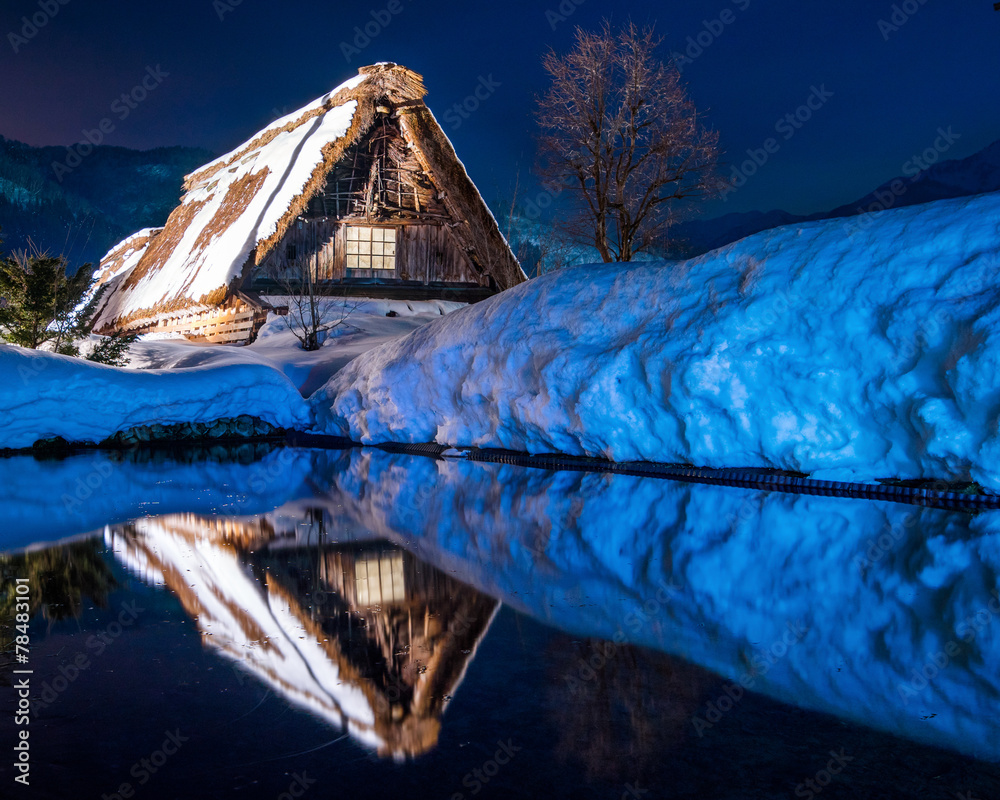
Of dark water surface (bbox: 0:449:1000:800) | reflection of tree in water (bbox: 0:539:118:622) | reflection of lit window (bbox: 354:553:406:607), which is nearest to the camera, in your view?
dark water surface (bbox: 0:449:1000:800)

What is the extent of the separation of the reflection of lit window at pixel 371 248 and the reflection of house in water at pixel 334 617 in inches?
581

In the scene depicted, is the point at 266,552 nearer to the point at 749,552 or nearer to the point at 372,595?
the point at 372,595

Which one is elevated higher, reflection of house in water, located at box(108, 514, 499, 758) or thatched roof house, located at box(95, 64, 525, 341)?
thatched roof house, located at box(95, 64, 525, 341)

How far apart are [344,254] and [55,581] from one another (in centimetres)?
1601

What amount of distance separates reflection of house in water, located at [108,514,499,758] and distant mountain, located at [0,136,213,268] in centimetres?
5661

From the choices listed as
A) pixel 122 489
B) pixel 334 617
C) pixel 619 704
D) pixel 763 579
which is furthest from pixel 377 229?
pixel 619 704

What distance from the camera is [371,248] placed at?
20016 mm

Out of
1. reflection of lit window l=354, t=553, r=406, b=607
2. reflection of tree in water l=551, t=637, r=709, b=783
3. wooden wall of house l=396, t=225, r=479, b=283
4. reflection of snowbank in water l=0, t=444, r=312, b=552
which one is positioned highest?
wooden wall of house l=396, t=225, r=479, b=283

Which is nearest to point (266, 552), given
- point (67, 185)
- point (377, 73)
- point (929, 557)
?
point (929, 557)

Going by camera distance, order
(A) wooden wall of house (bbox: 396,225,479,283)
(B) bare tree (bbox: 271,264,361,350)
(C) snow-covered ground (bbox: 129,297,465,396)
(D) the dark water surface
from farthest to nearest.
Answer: (A) wooden wall of house (bbox: 396,225,479,283)
(B) bare tree (bbox: 271,264,361,350)
(C) snow-covered ground (bbox: 129,297,465,396)
(D) the dark water surface

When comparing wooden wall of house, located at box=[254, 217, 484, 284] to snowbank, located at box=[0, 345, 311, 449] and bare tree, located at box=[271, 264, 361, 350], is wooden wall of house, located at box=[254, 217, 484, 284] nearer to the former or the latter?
bare tree, located at box=[271, 264, 361, 350]

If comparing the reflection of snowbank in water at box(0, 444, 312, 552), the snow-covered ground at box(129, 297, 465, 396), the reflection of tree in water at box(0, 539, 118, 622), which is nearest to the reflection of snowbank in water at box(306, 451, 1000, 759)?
the reflection of snowbank in water at box(0, 444, 312, 552)

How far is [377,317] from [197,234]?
17.3 ft

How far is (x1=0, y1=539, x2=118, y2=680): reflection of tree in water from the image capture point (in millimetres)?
3791
